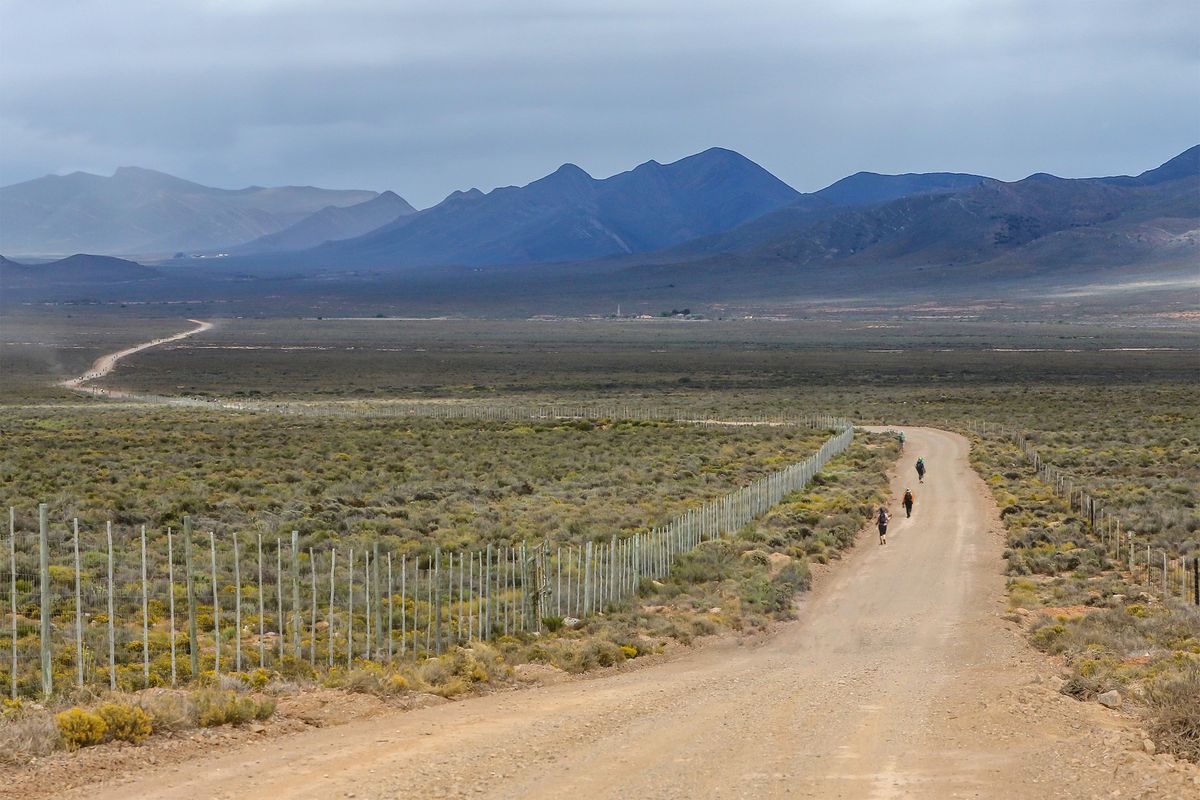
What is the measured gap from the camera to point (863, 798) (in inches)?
A: 436

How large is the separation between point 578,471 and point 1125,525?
1746 centimetres

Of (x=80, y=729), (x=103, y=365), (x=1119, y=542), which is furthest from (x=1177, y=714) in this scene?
(x=103, y=365)

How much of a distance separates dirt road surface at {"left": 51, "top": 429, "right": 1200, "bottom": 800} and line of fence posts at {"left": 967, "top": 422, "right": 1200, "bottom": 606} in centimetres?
505

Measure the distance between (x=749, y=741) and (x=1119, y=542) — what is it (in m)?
16.8

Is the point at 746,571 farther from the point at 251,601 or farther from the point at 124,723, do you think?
the point at 124,723

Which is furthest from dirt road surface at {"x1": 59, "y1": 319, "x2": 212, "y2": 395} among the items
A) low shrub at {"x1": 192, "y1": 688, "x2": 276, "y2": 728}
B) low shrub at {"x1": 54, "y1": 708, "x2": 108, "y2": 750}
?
low shrub at {"x1": 54, "y1": 708, "x2": 108, "y2": 750}

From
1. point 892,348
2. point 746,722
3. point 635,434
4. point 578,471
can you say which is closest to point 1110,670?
point 746,722

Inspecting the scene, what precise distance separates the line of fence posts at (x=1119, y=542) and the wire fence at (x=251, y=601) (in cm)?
863

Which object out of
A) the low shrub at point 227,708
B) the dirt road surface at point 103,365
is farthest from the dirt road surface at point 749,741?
the dirt road surface at point 103,365

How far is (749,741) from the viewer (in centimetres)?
1298

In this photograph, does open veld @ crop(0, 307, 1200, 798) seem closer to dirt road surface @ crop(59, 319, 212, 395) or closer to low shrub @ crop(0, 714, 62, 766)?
low shrub @ crop(0, 714, 62, 766)

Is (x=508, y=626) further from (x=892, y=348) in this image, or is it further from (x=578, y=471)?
(x=892, y=348)

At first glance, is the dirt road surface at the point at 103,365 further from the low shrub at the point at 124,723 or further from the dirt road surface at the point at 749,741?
the low shrub at the point at 124,723

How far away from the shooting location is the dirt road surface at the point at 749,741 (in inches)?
443
